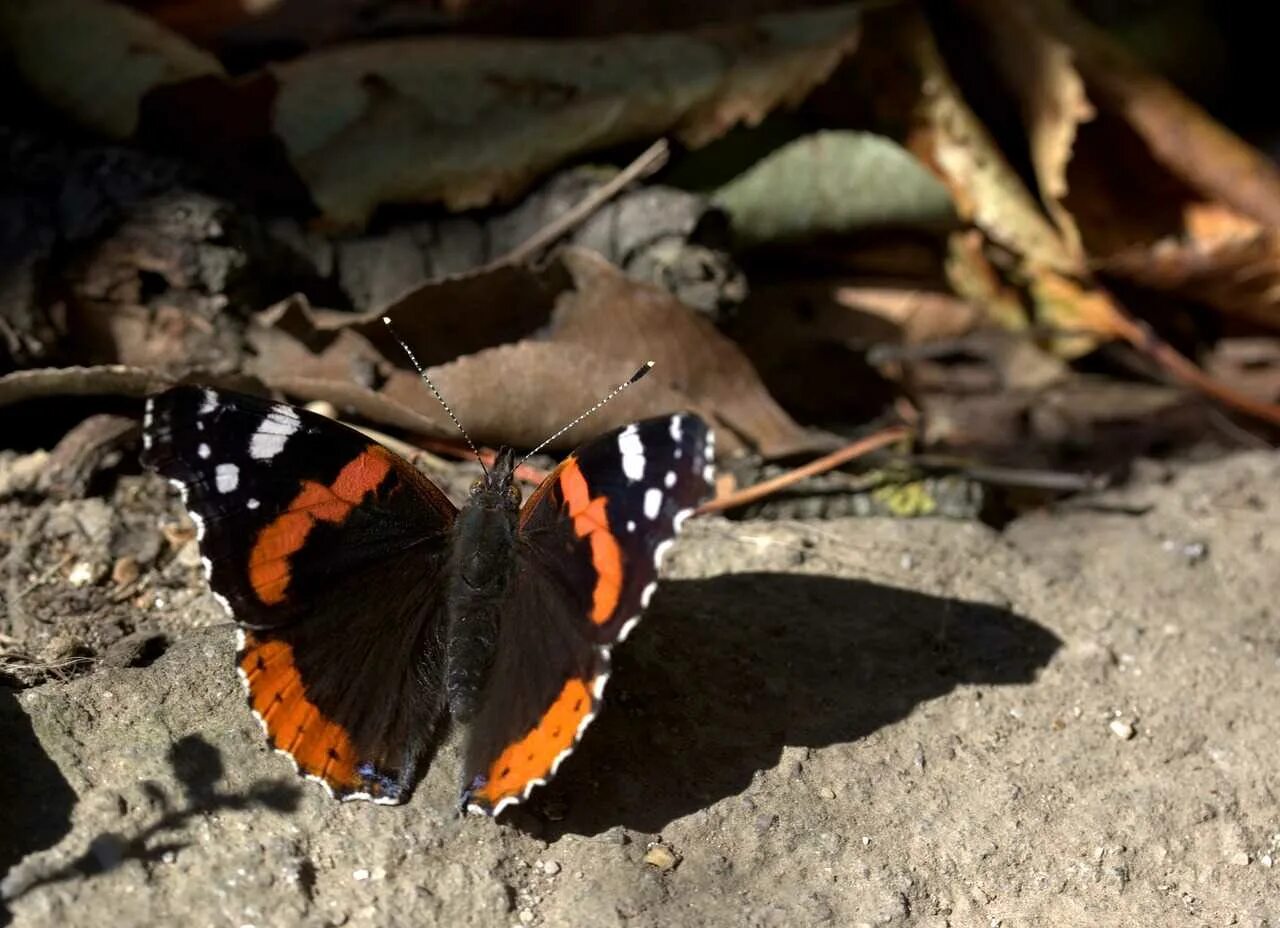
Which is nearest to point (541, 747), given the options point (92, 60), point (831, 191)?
point (831, 191)

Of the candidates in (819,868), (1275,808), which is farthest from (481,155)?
(1275,808)

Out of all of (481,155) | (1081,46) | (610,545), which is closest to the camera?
(610,545)

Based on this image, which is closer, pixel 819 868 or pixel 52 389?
pixel 819 868

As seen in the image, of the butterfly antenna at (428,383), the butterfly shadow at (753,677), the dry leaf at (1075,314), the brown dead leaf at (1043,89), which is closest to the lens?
the butterfly shadow at (753,677)

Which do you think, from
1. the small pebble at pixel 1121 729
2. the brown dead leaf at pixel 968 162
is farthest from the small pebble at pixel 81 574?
the brown dead leaf at pixel 968 162

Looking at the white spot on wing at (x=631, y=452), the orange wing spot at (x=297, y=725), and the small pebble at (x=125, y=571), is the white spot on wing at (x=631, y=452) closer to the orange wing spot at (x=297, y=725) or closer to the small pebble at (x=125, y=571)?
the orange wing spot at (x=297, y=725)

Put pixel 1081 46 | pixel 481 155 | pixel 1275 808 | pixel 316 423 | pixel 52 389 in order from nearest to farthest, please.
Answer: pixel 316 423, pixel 1275 808, pixel 52 389, pixel 481 155, pixel 1081 46

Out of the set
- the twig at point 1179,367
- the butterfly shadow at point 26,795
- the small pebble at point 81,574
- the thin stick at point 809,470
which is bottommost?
the twig at point 1179,367

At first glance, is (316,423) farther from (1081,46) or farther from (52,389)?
(1081,46)
